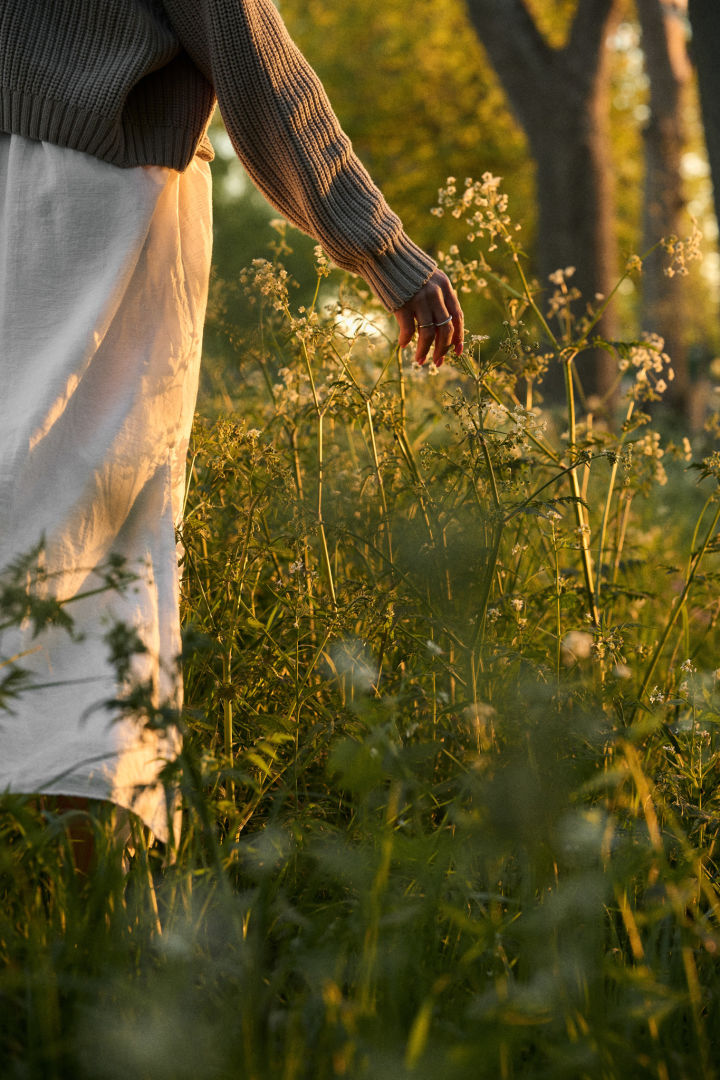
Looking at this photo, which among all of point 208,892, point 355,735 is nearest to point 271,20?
point 355,735

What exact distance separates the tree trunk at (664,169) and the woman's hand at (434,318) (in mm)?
8806

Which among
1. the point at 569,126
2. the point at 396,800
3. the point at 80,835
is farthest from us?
the point at 569,126

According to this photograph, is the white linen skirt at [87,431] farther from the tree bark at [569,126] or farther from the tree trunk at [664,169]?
the tree trunk at [664,169]

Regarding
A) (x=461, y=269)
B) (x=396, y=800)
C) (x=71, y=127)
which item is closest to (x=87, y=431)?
(x=71, y=127)

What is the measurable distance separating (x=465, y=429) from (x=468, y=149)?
747 inches

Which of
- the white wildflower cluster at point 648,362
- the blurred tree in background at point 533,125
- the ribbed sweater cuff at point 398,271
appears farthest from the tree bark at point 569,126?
the ribbed sweater cuff at point 398,271

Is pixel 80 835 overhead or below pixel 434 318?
below

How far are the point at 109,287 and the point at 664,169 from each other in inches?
418

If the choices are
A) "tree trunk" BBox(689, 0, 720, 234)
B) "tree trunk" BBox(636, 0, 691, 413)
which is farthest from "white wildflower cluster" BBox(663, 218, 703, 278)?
"tree trunk" BBox(636, 0, 691, 413)

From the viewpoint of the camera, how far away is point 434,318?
2043 millimetres

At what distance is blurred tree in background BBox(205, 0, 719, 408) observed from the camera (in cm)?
823

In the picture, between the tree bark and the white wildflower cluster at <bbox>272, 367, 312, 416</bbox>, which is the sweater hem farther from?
the tree bark

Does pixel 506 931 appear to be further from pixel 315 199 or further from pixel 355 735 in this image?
pixel 315 199

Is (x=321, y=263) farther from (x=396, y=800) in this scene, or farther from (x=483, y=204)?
(x=396, y=800)
